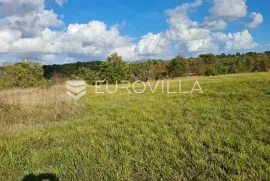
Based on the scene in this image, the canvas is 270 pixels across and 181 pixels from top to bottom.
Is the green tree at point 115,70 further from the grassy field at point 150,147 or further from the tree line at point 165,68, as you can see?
the grassy field at point 150,147

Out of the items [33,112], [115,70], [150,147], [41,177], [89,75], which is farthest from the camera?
[89,75]

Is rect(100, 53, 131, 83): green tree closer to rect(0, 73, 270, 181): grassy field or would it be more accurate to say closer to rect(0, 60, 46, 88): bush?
rect(0, 60, 46, 88): bush

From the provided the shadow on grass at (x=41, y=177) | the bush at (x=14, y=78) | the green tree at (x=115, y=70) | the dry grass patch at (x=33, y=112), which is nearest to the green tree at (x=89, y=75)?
the green tree at (x=115, y=70)

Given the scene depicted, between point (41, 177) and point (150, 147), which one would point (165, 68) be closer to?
point (150, 147)

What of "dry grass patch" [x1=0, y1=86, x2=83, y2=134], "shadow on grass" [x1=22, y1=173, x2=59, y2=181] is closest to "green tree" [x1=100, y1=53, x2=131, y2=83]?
"dry grass patch" [x1=0, y1=86, x2=83, y2=134]

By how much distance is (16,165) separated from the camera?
391 cm

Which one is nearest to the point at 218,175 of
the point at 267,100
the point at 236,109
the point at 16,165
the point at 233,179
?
the point at 233,179

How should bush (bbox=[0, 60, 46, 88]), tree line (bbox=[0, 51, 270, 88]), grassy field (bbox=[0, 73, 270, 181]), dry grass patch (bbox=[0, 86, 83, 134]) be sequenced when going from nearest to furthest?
grassy field (bbox=[0, 73, 270, 181])
dry grass patch (bbox=[0, 86, 83, 134])
bush (bbox=[0, 60, 46, 88])
tree line (bbox=[0, 51, 270, 88])

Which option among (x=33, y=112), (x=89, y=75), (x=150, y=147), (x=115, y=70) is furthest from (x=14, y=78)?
(x=89, y=75)

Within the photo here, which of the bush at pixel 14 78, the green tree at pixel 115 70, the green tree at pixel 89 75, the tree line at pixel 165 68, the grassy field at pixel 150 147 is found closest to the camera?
the grassy field at pixel 150 147

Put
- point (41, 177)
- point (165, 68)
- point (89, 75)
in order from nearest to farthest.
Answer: point (41, 177) → point (165, 68) → point (89, 75)

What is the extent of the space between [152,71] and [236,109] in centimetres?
4407

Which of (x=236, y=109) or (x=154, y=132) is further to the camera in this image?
(x=236, y=109)

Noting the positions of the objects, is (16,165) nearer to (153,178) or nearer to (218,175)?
(153,178)
